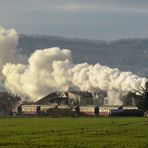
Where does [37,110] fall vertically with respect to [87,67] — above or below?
below

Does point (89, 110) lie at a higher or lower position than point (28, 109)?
lower

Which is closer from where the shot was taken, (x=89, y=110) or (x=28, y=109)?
(x=89, y=110)

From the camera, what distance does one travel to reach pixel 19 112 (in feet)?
630

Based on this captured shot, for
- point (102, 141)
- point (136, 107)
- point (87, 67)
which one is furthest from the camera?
point (87, 67)

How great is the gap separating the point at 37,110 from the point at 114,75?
28560mm

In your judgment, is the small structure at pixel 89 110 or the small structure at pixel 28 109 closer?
the small structure at pixel 89 110

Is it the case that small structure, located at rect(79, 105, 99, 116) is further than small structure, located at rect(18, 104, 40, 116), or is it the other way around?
small structure, located at rect(18, 104, 40, 116)

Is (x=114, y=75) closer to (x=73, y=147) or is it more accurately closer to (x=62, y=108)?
(x=62, y=108)

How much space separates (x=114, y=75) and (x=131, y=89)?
932cm

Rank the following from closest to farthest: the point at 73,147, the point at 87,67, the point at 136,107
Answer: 1. the point at 73,147
2. the point at 136,107
3. the point at 87,67

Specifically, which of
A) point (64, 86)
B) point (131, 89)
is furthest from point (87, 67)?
point (131, 89)

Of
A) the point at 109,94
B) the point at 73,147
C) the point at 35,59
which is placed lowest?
the point at 73,147

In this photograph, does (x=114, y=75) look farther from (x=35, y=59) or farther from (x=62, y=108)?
(x=35, y=59)

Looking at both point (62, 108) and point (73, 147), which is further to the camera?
point (62, 108)
